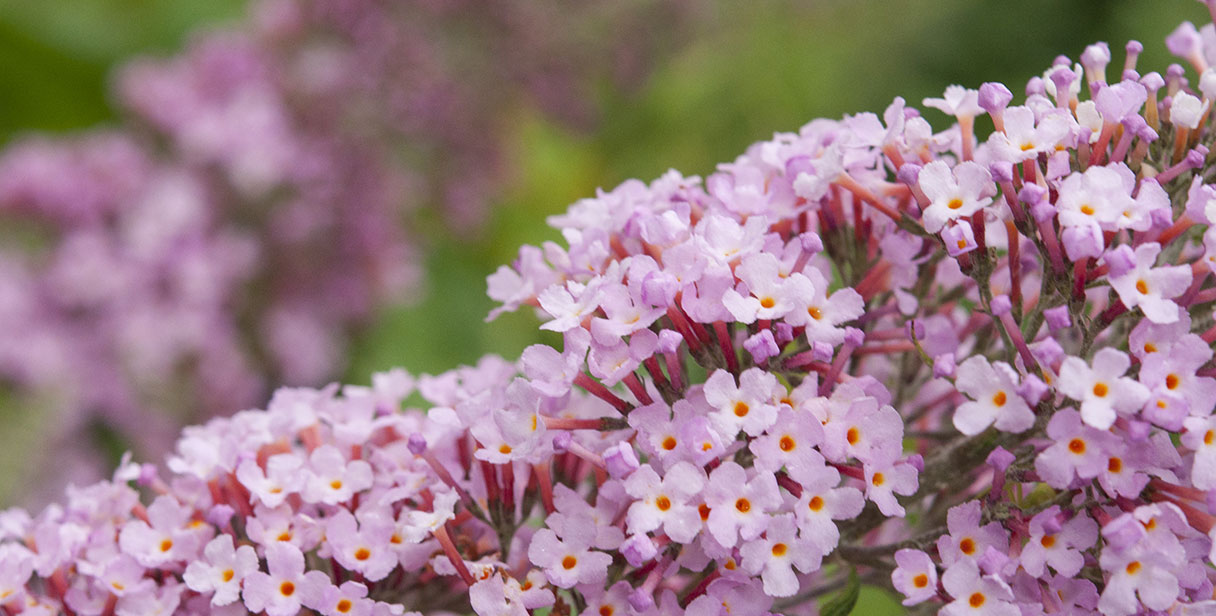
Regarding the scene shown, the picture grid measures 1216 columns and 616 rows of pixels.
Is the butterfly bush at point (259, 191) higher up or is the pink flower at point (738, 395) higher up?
the butterfly bush at point (259, 191)

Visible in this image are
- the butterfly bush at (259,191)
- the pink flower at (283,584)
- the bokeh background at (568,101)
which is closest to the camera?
the pink flower at (283,584)

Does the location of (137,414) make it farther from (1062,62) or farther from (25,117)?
(1062,62)

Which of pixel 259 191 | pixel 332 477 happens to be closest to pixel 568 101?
pixel 259 191

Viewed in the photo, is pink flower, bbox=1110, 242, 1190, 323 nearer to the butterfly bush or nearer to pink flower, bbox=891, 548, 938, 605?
pink flower, bbox=891, 548, 938, 605

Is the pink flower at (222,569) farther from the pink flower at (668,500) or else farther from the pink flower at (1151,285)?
the pink flower at (1151,285)

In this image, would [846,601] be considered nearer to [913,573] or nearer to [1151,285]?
[913,573]

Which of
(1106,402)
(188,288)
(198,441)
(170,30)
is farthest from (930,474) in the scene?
(170,30)

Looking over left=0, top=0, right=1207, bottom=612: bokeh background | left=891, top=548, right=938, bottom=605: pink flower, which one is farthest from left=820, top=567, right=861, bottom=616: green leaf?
left=0, top=0, right=1207, bottom=612: bokeh background

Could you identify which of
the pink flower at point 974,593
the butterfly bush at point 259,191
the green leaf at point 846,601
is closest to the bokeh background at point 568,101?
the butterfly bush at point 259,191
